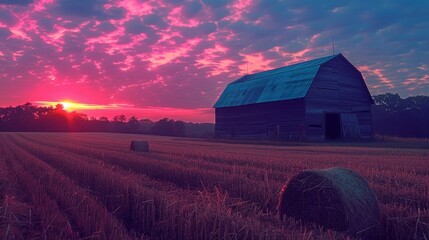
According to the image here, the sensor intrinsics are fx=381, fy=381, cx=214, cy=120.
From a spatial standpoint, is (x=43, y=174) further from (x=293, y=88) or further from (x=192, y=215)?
(x=293, y=88)

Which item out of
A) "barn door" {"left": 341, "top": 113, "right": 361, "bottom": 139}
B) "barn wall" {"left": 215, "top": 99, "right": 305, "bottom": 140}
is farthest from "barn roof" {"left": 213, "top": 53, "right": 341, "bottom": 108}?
"barn door" {"left": 341, "top": 113, "right": 361, "bottom": 139}

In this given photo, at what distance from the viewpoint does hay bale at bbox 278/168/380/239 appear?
16.8 ft

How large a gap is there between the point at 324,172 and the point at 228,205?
1541mm

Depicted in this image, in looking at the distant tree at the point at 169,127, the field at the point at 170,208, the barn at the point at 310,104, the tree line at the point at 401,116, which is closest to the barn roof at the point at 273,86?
the barn at the point at 310,104

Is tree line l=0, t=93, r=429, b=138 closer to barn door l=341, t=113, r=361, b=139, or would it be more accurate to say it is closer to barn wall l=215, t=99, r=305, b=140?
barn wall l=215, t=99, r=305, b=140

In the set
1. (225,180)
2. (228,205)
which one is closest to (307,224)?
(228,205)

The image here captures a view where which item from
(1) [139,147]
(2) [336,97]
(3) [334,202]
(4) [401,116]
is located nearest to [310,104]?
(2) [336,97]

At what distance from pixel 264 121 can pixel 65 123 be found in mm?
53879

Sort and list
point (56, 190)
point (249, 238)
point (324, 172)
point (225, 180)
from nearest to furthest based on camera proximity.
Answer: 1. point (249, 238)
2. point (324, 172)
3. point (56, 190)
4. point (225, 180)

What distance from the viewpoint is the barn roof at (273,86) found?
108 ft

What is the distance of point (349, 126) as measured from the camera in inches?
1324

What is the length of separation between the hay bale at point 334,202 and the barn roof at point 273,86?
2658 cm

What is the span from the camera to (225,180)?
26.7 ft

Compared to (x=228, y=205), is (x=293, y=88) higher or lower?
higher
